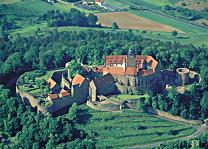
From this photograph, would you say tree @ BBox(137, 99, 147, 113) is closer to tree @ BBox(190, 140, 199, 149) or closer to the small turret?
tree @ BBox(190, 140, 199, 149)

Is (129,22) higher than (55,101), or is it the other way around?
(129,22)

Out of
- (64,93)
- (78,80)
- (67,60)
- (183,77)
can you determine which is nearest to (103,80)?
(78,80)

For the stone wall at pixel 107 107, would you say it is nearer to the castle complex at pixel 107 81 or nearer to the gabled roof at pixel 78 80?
the castle complex at pixel 107 81

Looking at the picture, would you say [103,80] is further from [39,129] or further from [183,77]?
[183,77]

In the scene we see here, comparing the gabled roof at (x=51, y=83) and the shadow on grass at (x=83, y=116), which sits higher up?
the gabled roof at (x=51, y=83)

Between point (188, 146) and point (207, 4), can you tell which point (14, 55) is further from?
point (207, 4)

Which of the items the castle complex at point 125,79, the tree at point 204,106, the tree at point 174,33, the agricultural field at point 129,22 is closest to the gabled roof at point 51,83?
the castle complex at point 125,79
